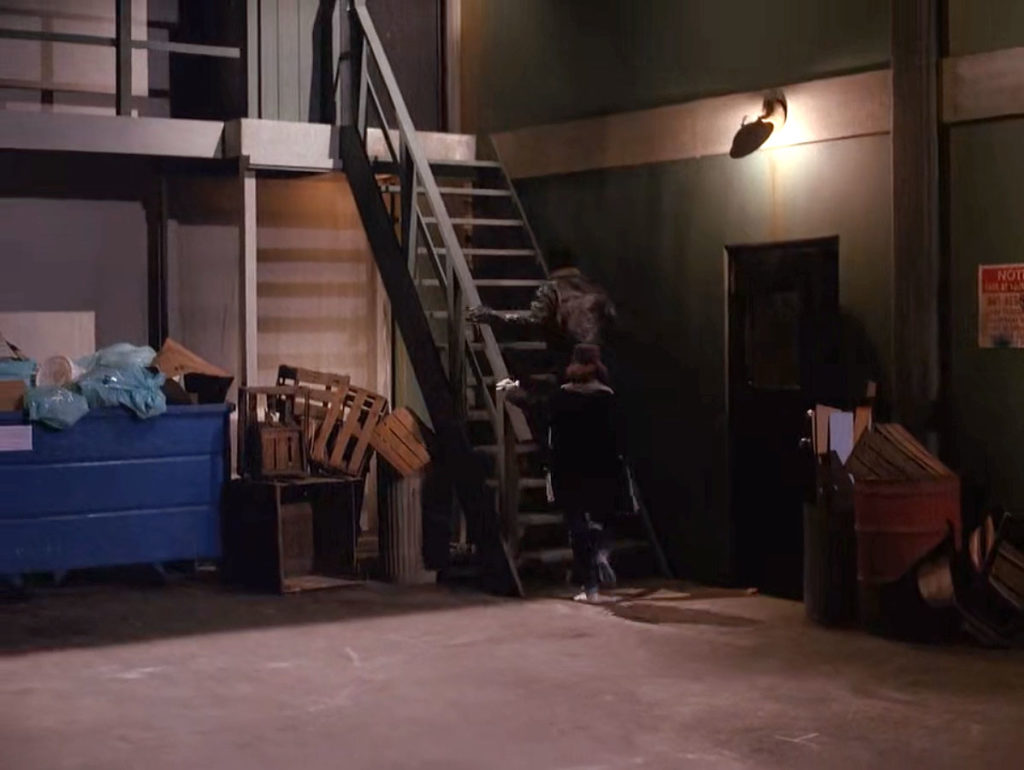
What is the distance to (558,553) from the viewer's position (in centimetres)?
1171

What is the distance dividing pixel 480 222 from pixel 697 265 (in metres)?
1.83

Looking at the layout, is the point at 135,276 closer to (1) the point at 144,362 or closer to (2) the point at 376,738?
(1) the point at 144,362

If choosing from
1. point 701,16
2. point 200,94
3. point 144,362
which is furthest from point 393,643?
point 200,94

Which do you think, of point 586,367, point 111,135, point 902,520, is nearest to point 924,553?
point 902,520

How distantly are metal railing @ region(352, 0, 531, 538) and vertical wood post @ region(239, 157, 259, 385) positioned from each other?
948 millimetres

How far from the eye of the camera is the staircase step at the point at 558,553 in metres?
11.6

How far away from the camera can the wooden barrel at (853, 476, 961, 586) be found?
382 inches

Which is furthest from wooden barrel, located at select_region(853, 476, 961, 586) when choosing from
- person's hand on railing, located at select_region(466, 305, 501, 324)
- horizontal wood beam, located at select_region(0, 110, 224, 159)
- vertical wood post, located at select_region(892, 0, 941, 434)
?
horizontal wood beam, located at select_region(0, 110, 224, 159)

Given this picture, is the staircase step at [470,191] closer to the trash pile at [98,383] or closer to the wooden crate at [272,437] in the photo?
the wooden crate at [272,437]

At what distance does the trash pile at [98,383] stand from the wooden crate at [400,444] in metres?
1.19

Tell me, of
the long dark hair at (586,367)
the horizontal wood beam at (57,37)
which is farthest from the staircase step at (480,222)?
the horizontal wood beam at (57,37)

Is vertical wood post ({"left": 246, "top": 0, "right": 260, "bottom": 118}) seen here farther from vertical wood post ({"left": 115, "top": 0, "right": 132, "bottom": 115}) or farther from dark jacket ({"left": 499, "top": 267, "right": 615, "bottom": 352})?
dark jacket ({"left": 499, "top": 267, "right": 615, "bottom": 352})

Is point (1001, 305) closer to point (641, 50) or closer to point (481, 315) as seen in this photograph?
point (481, 315)

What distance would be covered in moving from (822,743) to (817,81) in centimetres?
498
